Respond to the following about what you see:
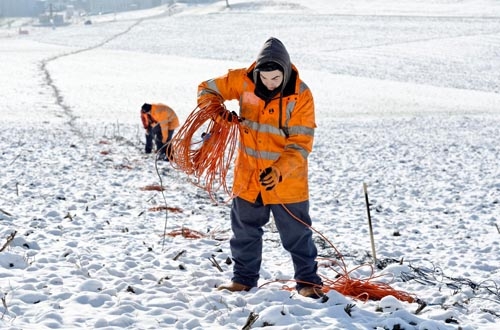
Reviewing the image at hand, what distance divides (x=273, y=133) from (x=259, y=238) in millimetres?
936

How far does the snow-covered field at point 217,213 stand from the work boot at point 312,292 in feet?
0.37

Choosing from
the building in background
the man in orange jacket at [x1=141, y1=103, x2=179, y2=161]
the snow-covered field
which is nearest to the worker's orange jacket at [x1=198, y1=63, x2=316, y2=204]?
the snow-covered field

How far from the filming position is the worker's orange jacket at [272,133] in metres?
5.32

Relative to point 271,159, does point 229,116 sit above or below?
above

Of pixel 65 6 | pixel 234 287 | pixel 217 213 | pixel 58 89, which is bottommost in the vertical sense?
pixel 58 89

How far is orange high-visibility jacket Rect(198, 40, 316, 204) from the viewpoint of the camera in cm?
532

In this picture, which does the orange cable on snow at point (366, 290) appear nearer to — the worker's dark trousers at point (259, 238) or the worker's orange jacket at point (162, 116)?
the worker's dark trousers at point (259, 238)

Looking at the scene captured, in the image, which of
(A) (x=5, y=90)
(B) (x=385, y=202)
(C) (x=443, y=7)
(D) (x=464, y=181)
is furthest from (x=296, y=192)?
(C) (x=443, y=7)

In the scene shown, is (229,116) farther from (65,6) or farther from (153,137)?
(65,6)

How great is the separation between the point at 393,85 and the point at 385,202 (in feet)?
79.3

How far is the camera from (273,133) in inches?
214

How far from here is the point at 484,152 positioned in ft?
53.9

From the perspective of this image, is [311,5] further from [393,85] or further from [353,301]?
[353,301]

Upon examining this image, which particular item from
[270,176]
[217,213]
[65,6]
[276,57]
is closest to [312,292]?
[270,176]
